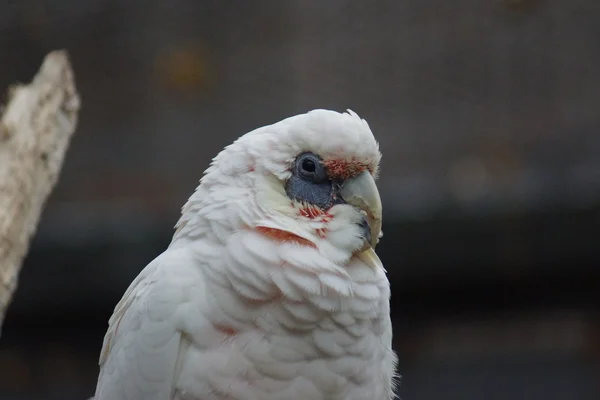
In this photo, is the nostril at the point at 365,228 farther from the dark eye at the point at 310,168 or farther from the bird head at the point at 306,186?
the dark eye at the point at 310,168

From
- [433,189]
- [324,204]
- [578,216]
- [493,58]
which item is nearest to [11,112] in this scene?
[324,204]

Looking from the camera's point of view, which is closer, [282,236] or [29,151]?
[282,236]

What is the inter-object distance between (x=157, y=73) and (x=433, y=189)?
1.48 metres

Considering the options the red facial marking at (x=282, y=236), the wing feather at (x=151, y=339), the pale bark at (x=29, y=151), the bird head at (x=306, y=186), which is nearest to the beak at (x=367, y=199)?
the bird head at (x=306, y=186)

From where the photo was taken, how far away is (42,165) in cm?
226

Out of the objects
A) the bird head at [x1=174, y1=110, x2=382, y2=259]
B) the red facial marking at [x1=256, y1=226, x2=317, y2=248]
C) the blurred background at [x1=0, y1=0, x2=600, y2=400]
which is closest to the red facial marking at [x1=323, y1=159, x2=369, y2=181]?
the bird head at [x1=174, y1=110, x2=382, y2=259]

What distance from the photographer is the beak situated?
1511 mm

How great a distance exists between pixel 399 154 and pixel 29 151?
187 cm

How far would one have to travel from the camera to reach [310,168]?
1510 millimetres

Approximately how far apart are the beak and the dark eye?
0.06m

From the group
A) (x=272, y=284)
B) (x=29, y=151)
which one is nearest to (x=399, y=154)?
(x=29, y=151)

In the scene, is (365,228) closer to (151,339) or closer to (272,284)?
(272,284)

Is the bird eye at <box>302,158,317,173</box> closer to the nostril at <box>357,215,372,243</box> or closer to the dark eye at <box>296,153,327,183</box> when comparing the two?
the dark eye at <box>296,153,327,183</box>

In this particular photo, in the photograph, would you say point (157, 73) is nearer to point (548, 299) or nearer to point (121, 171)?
point (121, 171)
